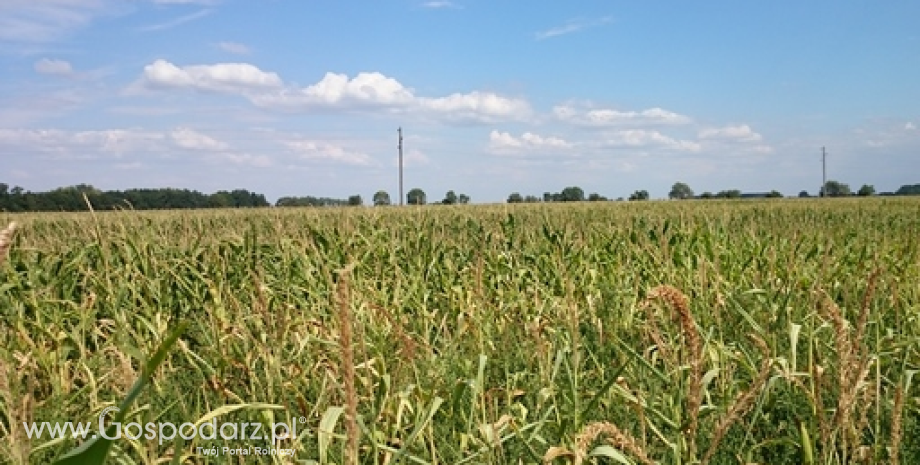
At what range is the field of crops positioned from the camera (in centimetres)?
199

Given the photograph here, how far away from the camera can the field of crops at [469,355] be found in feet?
6.54

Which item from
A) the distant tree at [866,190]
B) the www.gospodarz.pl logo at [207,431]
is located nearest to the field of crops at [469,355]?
the www.gospodarz.pl logo at [207,431]

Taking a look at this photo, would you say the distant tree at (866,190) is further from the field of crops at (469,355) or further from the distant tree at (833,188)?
the field of crops at (469,355)

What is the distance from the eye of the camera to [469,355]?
11.3ft

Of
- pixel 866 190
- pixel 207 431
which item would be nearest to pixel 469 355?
pixel 207 431

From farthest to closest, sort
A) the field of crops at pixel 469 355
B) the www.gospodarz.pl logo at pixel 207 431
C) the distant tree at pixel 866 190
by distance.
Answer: the distant tree at pixel 866 190
the www.gospodarz.pl logo at pixel 207 431
the field of crops at pixel 469 355

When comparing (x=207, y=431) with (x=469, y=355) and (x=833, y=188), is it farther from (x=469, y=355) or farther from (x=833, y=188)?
(x=833, y=188)

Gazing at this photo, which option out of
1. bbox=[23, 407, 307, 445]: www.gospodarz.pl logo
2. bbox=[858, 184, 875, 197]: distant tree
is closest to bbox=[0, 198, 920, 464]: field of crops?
bbox=[23, 407, 307, 445]: www.gospodarz.pl logo

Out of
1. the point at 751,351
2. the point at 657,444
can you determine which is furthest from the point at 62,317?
the point at 751,351

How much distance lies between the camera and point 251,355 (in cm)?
310

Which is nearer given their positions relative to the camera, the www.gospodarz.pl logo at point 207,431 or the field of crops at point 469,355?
the field of crops at point 469,355

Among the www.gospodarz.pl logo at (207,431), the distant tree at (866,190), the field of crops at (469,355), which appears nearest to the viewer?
the field of crops at (469,355)

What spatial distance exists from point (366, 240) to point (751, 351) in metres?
3.27

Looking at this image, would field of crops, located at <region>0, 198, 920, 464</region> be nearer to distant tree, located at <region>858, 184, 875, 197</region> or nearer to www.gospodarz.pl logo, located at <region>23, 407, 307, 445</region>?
www.gospodarz.pl logo, located at <region>23, 407, 307, 445</region>
